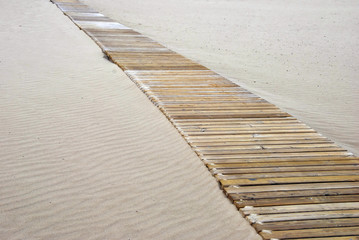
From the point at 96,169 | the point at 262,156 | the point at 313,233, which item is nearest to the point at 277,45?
the point at 262,156

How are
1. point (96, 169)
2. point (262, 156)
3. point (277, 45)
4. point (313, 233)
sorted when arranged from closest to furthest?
point (313, 233) → point (96, 169) → point (262, 156) → point (277, 45)

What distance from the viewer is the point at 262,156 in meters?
3.99

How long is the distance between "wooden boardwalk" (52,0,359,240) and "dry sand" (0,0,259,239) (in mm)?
159

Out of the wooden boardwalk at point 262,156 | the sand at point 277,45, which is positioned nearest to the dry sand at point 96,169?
the wooden boardwalk at point 262,156

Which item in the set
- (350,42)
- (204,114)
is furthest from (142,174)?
(350,42)

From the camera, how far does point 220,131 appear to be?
4555 mm

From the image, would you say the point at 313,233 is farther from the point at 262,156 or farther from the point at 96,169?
the point at 96,169

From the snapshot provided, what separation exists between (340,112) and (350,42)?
21.3 feet

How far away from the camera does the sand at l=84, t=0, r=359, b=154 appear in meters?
6.61

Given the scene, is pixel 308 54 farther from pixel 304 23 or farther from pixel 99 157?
pixel 99 157

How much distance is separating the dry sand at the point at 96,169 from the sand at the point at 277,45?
2.54 meters

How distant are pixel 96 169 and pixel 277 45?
8384 mm

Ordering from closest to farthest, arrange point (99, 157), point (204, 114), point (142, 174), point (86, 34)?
point (142, 174)
point (99, 157)
point (204, 114)
point (86, 34)

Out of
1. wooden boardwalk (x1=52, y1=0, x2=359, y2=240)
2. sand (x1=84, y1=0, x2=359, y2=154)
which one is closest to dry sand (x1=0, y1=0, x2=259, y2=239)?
wooden boardwalk (x1=52, y1=0, x2=359, y2=240)
